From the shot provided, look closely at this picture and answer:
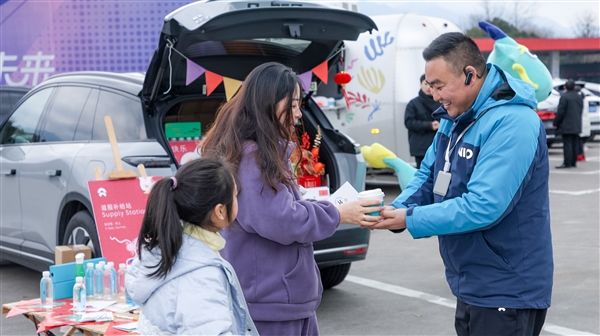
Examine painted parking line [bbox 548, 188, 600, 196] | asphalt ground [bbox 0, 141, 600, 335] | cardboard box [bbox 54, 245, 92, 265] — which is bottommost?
painted parking line [bbox 548, 188, 600, 196]

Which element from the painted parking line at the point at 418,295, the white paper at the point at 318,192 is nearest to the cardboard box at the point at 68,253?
the white paper at the point at 318,192

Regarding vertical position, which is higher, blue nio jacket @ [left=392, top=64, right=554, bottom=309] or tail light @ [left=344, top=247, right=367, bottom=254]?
blue nio jacket @ [left=392, top=64, right=554, bottom=309]

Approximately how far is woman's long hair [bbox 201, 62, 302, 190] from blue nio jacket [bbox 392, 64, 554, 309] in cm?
61

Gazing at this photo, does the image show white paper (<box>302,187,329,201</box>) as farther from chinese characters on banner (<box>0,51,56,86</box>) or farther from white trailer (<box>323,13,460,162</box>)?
chinese characters on banner (<box>0,51,56,86</box>)

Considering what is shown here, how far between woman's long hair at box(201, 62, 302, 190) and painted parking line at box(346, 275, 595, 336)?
123 inches

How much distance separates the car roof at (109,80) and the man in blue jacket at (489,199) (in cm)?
324

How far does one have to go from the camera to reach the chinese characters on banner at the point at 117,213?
5230 millimetres

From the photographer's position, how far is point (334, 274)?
6.31m

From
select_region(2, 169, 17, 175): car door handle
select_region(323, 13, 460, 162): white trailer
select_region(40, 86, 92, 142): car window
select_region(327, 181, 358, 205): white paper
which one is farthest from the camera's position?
select_region(323, 13, 460, 162): white trailer

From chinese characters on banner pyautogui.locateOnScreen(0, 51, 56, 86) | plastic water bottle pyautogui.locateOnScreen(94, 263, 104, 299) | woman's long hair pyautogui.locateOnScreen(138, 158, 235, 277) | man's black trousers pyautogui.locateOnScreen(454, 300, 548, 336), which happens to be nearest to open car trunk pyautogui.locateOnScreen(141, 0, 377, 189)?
plastic water bottle pyautogui.locateOnScreen(94, 263, 104, 299)

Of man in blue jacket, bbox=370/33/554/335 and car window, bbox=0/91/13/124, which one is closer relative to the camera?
man in blue jacket, bbox=370/33/554/335

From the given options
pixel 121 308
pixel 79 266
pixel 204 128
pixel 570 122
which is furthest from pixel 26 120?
pixel 570 122

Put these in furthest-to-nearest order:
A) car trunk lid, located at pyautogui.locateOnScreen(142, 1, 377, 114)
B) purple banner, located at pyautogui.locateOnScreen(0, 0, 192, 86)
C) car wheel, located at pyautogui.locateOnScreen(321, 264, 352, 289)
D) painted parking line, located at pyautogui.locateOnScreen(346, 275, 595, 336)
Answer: purple banner, located at pyautogui.locateOnScreen(0, 0, 192, 86), car wheel, located at pyautogui.locateOnScreen(321, 264, 352, 289), painted parking line, located at pyautogui.locateOnScreen(346, 275, 595, 336), car trunk lid, located at pyautogui.locateOnScreen(142, 1, 377, 114)

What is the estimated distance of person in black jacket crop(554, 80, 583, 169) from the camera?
1550 centimetres
